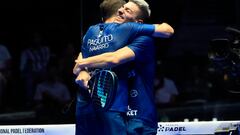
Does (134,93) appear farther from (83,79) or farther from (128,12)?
(128,12)

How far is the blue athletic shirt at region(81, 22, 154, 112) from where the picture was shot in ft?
17.1

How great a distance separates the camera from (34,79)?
33.4ft

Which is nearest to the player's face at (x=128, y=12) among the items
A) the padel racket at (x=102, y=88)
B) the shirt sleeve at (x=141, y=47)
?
the shirt sleeve at (x=141, y=47)

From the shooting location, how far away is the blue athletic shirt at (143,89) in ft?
17.4

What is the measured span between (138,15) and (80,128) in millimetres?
958

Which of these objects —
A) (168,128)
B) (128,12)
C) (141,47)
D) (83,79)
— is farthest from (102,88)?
(168,128)

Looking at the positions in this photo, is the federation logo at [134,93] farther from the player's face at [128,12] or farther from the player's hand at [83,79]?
the player's face at [128,12]

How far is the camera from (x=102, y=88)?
5156mm

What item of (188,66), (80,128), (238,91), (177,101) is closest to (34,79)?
(177,101)

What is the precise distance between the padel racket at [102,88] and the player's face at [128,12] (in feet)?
1.51

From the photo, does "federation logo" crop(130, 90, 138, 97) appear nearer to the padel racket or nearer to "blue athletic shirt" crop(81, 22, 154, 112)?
"blue athletic shirt" crop(81, 22, 154, 112)

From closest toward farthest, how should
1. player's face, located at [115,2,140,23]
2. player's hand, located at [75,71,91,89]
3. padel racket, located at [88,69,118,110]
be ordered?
padel racket, located at [88,69,118,110] → player's hand, located at [75,71,91,89] → player's face, located at [115,2,140,23]

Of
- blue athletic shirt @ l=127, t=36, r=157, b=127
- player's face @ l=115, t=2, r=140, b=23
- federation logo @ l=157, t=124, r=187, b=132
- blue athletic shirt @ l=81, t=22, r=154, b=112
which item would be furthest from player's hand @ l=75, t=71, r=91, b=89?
federation logo @ l=157, t=124, r=187, b=132

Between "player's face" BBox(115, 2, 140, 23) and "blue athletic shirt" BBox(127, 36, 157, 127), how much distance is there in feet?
0.72
